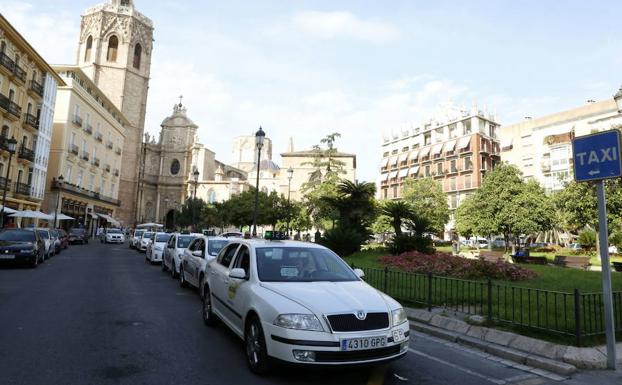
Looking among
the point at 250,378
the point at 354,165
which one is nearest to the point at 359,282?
the point at 250,378

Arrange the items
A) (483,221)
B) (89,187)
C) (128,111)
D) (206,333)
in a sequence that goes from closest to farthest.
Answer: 1. (206,333)
2. (483,221)
3. (89,187)
4. (128,111)

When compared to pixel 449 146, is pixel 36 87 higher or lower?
lower

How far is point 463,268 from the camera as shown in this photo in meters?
13.3

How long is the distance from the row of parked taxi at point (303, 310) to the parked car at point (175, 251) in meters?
7.52

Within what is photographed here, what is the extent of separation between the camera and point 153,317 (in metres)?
7.54

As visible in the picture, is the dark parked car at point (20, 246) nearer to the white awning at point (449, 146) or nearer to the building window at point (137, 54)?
the building window at point (137, 54)

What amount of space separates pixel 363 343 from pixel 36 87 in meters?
43.2

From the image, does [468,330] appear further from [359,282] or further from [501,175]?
[501,175]

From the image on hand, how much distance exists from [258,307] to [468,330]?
12.9 feet

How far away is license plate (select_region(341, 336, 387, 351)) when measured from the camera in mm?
4152

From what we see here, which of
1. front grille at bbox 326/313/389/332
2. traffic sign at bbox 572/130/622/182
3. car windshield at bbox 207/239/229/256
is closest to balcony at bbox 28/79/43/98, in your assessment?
car windshield at bbox 207/239/229/256

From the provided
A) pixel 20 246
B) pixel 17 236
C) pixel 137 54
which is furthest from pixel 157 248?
pixel 137 54

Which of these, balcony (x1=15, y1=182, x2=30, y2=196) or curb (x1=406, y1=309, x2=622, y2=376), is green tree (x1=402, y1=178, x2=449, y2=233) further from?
curb (x1=406, y1=309, x2=622, y2=376)

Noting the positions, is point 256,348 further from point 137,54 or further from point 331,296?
point 137,54
